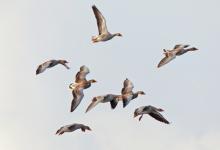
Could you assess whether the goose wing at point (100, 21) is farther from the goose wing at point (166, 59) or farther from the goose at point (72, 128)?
the goose at point (72, 128)

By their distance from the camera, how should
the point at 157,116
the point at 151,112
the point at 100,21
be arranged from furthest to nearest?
the point at 157,116 → the point at 100,21 → the point at 151,112

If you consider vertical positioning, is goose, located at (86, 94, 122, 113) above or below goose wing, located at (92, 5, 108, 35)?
below

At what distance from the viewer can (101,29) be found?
16988 centimetres

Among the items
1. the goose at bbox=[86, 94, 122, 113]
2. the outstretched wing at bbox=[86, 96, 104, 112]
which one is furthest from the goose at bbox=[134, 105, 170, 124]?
the outstretched wing at bbox=[86, 96, 104, 112]

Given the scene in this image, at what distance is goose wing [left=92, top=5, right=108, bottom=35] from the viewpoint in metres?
170

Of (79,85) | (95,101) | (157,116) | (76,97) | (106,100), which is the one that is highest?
(79,85)

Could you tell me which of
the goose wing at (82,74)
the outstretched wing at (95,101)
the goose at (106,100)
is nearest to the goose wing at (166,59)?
the goose at (106,100)

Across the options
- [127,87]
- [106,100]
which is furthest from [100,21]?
[106,100]

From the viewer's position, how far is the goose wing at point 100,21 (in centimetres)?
16988

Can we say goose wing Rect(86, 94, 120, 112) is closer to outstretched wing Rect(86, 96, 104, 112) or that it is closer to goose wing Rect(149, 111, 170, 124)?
outstretched wing Rect(86, 96, 104, 112)

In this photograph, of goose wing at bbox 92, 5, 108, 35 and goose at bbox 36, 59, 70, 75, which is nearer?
goose at bbox 36, 59, 70, 75

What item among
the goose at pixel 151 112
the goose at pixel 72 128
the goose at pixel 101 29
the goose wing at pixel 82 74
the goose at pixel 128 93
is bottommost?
the goose at pixel 72 128

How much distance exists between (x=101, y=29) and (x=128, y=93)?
882 cm

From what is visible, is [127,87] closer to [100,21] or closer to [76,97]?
[76,97]
